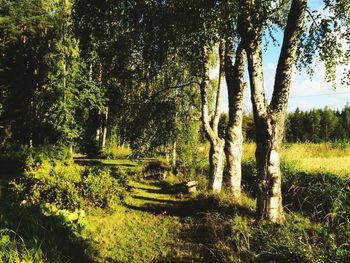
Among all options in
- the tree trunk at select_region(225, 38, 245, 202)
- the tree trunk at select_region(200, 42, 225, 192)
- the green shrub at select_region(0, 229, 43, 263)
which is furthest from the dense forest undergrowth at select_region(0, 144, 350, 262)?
the tree trunk at select_region(200, 42, 225, 192)

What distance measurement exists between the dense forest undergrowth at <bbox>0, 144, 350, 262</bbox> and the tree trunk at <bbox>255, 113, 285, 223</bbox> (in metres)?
0.33

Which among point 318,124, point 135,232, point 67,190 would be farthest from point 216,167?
point 318,124

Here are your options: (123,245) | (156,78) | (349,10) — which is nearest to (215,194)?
(123,245)

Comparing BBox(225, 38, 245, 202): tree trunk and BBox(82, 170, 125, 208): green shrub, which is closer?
BBox(225, 38, 245, 202): tree trunk

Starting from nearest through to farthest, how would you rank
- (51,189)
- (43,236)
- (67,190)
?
(43,236) < (67,190) < (51,189)

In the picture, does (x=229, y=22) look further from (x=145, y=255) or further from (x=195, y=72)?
(x=195, y=72)

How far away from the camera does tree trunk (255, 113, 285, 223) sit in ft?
22.9

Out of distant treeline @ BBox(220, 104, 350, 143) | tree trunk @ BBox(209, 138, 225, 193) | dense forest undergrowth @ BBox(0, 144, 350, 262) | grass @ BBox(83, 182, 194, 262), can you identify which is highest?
distant treeline @ BBox(220, 104, 350, 143)

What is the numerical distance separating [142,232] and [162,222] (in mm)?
877

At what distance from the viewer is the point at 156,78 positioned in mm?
13227

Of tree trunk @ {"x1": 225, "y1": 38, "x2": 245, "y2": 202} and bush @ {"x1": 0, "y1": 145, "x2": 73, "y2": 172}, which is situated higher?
tree trunk @ {"x1": 225, "y1": 38, "x2": 245, "y2": 202}

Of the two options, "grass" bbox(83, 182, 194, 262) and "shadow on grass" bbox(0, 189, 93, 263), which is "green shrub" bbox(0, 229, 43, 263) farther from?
"grass" bbox(83, 182, 194, 262)

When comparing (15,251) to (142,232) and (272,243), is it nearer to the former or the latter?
(142,232)

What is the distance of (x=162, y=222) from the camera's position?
925 cm
